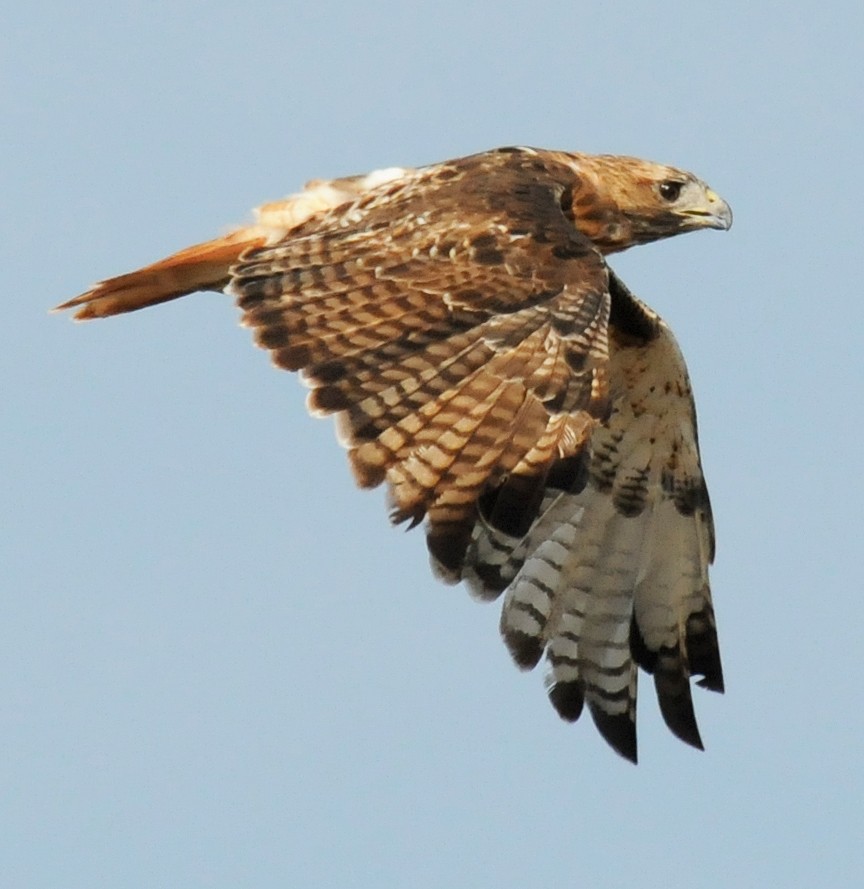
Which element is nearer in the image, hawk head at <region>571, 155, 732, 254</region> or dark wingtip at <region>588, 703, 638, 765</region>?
hawk head at <region>571, 155, 732, 254</region>

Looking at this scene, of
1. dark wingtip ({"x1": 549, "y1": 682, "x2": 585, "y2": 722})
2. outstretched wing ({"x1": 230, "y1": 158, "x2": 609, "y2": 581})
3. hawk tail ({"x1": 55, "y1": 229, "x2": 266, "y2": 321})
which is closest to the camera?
outstretched wing ({"x1": 230, "y1": 158, "x2": 609, "y2": 581})

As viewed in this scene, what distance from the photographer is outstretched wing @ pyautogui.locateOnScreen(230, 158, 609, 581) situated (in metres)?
8.21

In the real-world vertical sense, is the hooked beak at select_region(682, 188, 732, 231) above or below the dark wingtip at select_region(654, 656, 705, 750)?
above

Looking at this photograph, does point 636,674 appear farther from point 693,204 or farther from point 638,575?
point 693,204

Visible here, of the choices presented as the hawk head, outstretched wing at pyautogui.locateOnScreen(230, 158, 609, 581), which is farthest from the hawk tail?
the hawk head

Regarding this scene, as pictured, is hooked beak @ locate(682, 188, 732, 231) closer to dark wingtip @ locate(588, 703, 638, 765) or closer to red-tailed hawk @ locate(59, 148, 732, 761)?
red-tailed hawk @ locate(59, 148, 732, 761)

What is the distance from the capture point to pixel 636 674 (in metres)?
11.0

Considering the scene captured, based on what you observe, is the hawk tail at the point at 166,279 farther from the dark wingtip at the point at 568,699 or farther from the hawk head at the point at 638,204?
the dark wingtip at the point at 568,699

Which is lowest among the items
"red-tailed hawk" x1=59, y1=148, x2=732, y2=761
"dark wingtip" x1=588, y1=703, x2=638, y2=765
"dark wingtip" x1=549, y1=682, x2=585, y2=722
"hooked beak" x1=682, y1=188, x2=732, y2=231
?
"dark wingtip" x1=588, y1=703, x2=638, y2=765

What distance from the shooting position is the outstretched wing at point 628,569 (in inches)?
426

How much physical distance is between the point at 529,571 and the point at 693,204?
174 centimetres

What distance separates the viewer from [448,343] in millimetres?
8539

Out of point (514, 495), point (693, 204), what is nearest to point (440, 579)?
point (514, 495)

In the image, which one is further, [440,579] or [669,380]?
[669,380]
